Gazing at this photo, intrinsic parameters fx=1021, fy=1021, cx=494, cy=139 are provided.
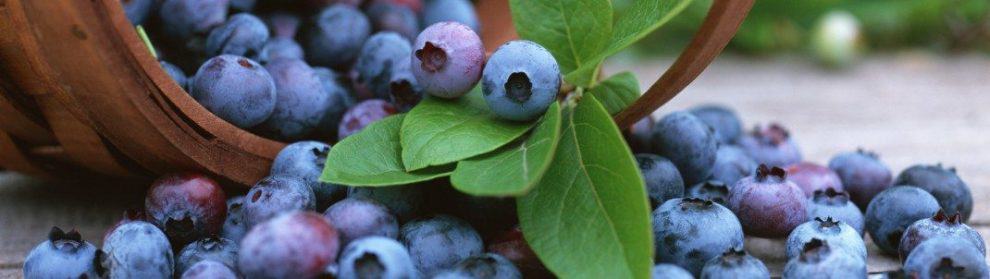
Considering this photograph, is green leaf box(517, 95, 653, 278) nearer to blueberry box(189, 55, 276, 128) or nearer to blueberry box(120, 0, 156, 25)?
blueberry box(189, 55, 276, 128)

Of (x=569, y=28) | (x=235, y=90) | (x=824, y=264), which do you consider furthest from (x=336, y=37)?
(x=824, y=264)

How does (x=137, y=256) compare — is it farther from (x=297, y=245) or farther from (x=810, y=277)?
(x=810, y=277)

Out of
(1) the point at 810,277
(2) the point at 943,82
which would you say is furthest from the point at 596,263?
(2) the point at 943,82

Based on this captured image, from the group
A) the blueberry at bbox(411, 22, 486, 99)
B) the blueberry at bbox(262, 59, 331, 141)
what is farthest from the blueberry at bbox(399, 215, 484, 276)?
the blueberry at bbox(262, 59, 331, 141)

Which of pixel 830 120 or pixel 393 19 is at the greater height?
pixel 393 19

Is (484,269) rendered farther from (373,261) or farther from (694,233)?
(694,233)

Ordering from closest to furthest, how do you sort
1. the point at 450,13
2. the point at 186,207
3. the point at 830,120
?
the point at 186,207 < the point at 450,13 < the point at 830,120
